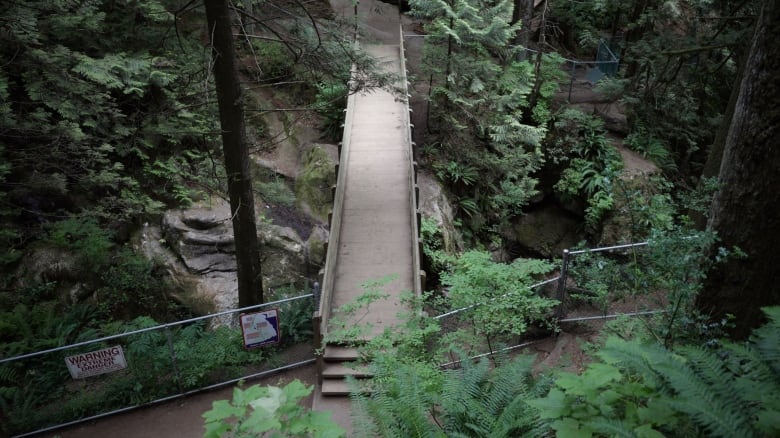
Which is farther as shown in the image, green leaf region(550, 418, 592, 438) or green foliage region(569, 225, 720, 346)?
green foliage region(569, 225, 720, 346)

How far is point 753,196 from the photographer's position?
5121 mm

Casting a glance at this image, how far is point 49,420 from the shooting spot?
27.9 ft

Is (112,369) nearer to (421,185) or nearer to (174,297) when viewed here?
(174,297)

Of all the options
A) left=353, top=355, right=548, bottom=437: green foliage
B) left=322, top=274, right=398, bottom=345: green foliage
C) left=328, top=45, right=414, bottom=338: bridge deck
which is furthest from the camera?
left=328, top=45, right=414, bottom=338: bridge deck

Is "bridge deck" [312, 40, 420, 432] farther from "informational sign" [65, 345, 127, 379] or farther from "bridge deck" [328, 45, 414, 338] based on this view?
"informational sign" [65, 345, 127, 379]

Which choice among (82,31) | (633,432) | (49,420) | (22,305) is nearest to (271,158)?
(82,31)

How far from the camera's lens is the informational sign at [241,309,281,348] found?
9195 mm

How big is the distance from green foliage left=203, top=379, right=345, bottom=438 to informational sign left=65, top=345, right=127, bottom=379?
596 cm

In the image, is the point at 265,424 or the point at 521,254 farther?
the point at 521,254

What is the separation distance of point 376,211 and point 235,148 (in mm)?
3994

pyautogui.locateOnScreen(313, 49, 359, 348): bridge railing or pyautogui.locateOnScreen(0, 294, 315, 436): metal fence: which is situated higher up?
pyautogui.locateOnScreen(313, 49, 359, 348): bridge railing

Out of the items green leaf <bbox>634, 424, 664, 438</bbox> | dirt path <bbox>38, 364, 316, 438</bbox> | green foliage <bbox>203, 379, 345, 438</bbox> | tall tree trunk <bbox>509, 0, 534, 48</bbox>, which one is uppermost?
tall tree trunk <bbox>509, 0, 534, 48</bbox>

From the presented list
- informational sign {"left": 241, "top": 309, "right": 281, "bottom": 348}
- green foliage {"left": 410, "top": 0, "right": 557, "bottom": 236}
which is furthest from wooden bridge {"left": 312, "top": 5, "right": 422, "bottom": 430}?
green foliage {"left": 410, "top": 0, "right": 557, "bottom": 236}

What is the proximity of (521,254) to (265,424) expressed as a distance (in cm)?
1466
